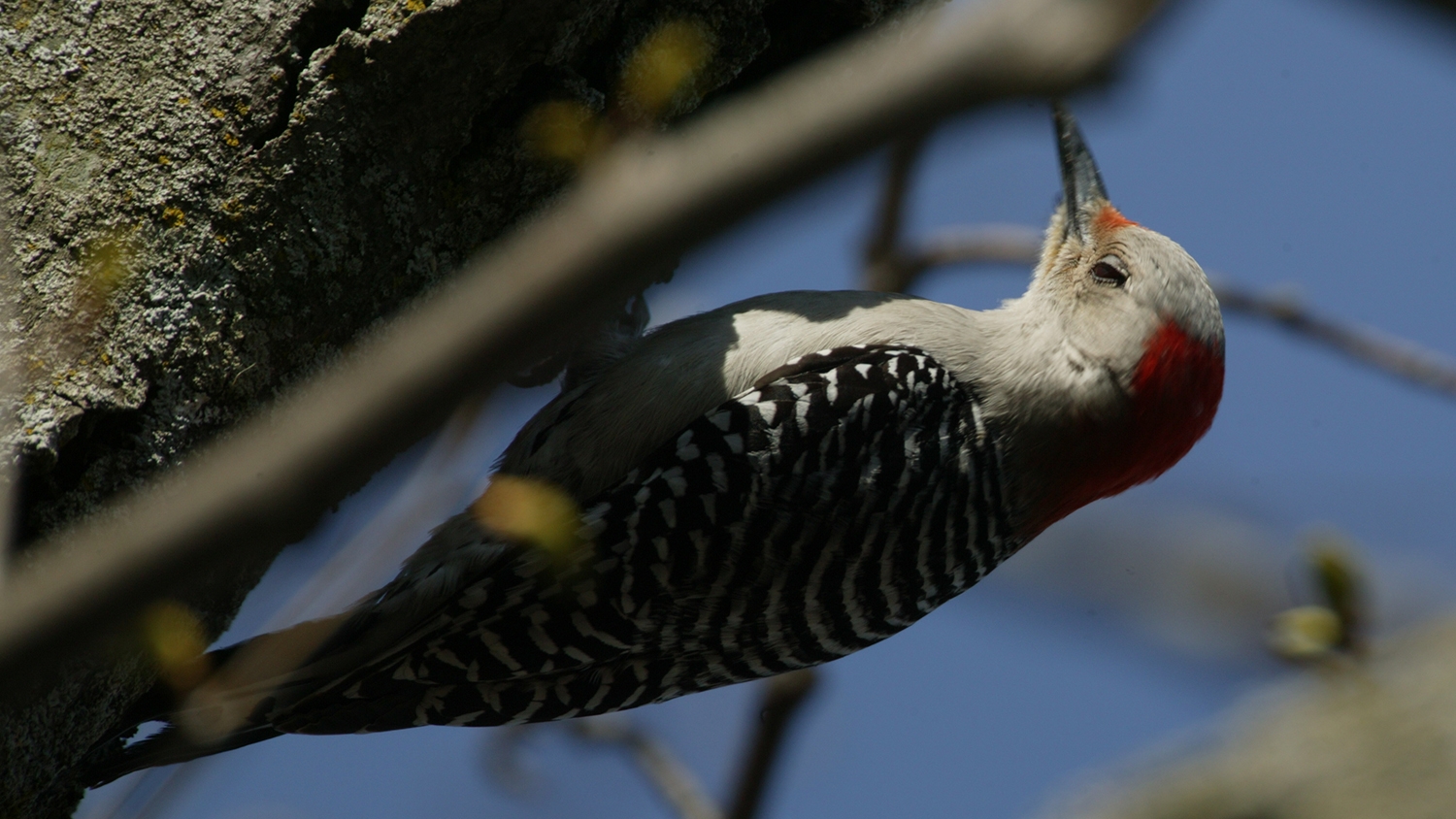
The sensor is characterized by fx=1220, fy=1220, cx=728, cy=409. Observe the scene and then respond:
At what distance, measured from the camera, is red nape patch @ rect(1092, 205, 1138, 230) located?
4883 mm

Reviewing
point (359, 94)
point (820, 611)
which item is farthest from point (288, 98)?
point (820, 611)

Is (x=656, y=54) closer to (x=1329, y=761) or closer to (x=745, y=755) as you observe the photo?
(x=745, y=755)

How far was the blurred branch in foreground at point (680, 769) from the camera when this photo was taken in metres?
4.35

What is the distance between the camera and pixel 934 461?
14.1ft

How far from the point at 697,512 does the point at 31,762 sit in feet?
6.51

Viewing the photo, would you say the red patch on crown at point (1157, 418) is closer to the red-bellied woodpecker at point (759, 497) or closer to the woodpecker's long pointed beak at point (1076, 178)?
the red-bellied woodpecker at point (759, 497)

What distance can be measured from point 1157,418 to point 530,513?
280cm

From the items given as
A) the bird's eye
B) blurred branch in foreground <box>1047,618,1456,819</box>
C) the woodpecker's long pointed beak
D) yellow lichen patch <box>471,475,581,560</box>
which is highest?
yellow lichen patch <box>471,475,581,560</box>

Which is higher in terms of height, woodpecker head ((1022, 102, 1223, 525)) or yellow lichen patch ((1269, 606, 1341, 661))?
woodpecker head ((1022, 102, 1223, 525))

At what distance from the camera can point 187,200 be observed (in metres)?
3.09

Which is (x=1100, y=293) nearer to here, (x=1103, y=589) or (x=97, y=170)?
(x=1103, y=589)

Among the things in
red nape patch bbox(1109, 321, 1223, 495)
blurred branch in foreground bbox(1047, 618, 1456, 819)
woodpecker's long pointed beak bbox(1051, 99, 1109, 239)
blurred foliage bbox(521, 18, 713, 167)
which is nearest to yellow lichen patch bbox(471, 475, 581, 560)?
blurred foliage bbox(521, 18, 713, 167)

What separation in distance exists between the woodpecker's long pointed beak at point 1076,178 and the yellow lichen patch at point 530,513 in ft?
7.90

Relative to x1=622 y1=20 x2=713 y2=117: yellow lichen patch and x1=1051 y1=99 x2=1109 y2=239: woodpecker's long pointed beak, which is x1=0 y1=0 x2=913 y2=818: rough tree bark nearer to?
x1=622 y1=20 x2=713 y2=117: yellow lichen patch
